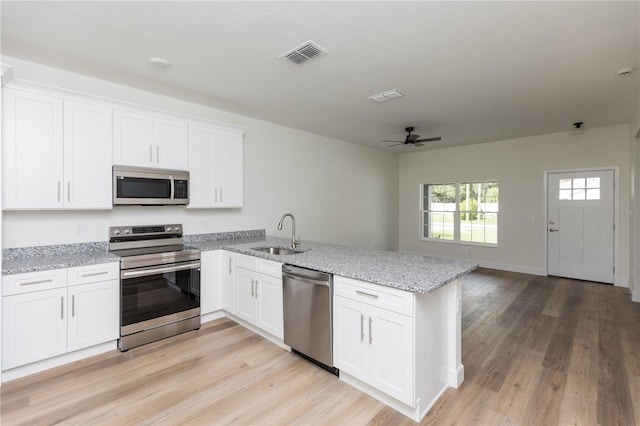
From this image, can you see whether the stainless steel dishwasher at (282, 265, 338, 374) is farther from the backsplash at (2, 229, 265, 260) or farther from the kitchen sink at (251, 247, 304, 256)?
the backsplash at (2, 229, 265, 260)

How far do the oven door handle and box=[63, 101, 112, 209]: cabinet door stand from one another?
722 mm

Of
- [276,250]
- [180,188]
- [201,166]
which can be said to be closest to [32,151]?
[180,188]

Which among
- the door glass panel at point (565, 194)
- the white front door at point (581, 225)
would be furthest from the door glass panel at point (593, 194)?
the door glass panel at point (565, 194)

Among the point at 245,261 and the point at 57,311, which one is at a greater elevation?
the point at 245,261

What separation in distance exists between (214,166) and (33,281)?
2027 millimetres

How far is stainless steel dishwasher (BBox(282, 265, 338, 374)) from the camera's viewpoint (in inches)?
95.7

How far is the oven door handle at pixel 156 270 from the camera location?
2842 millimetres

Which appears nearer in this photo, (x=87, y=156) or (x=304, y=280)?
(x=304, y=280)

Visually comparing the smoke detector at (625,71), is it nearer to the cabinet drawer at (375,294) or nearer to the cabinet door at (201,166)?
the cabinet drawer at (375,294)

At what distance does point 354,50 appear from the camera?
2549 mm

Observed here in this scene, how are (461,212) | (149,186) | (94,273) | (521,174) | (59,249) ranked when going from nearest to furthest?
(94,273), (59,249), (149,186), (521,174), (461,212)

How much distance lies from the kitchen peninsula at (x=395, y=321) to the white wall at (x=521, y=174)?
4.45 meters

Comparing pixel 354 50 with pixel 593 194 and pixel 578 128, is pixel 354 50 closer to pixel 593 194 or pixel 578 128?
pixel 578 128

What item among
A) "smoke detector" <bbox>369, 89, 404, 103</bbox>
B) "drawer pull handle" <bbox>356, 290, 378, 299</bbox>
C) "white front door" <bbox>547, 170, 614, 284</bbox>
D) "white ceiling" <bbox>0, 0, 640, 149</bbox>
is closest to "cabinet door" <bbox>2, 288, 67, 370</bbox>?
"white ceiling" <bbox>0, 0, 640, 149</bbox>
